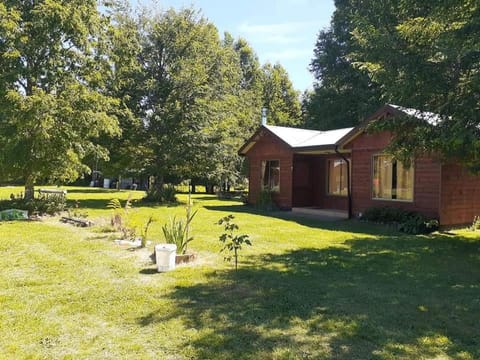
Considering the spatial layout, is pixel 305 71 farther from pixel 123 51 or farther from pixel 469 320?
pixel 469 320

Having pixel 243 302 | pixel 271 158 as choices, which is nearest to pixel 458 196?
pixel 271 158

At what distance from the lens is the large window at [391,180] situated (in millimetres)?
12125

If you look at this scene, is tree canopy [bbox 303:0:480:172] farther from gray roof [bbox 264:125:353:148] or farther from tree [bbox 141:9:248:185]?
tree [bbox 141:9:248:185]

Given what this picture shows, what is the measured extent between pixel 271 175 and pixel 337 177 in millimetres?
2889

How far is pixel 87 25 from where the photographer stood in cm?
1412

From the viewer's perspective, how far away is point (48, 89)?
13.5m

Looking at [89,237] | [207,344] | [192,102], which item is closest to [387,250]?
[207,344]

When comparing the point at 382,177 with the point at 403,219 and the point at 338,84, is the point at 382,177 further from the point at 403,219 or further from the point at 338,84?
the point at 338,84

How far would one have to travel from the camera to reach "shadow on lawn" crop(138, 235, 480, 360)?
3611mm

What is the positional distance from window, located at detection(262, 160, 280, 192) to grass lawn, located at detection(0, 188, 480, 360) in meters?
8.64

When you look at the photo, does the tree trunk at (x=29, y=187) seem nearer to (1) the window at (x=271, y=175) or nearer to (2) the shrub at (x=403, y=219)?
(1) the window at (x=271, y=175)

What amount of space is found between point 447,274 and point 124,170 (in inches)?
642

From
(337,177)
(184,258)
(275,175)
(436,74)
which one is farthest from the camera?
(275,175)

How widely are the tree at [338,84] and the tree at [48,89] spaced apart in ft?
62.1
